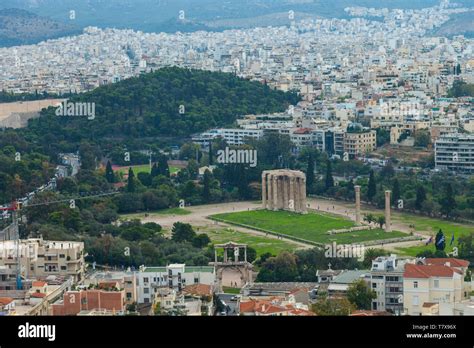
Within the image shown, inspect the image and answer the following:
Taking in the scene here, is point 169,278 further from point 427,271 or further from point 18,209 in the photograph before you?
point 18,209

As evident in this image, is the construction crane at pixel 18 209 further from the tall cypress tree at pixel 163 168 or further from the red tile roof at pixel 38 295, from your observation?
the tall cypress tree at pixel 163 168

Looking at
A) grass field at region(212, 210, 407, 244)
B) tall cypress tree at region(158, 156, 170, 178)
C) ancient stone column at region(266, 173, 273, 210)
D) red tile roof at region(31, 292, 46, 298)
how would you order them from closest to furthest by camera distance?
red tile roof at region(31, 292, 46, 298) → grass field at region(212, 210, 407, 244) → ancient stone column at region(266, 173, 273, 210) → tall cypress tree at region(158, 156, 170, 178)

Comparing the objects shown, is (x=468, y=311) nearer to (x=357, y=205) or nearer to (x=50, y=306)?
(x=50, y=306)

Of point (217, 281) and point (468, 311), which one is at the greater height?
point (468, 311)

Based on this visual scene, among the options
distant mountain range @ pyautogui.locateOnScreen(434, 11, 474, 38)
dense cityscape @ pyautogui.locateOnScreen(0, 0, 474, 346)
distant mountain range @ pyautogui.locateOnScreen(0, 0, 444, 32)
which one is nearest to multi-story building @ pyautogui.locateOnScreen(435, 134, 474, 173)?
dense cityscape @ pyautogui.locateOnScreen(0, 0, 474, 346)

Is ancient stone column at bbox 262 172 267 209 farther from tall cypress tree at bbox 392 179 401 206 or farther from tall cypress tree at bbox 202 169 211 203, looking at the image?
tall cypress tree at bbox 392 179 401 206

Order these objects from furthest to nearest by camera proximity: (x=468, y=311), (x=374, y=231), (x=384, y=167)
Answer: (x=384, y=167), (x=374, y=231), (x=468, y=311)

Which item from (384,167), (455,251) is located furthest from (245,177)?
(455,251)
